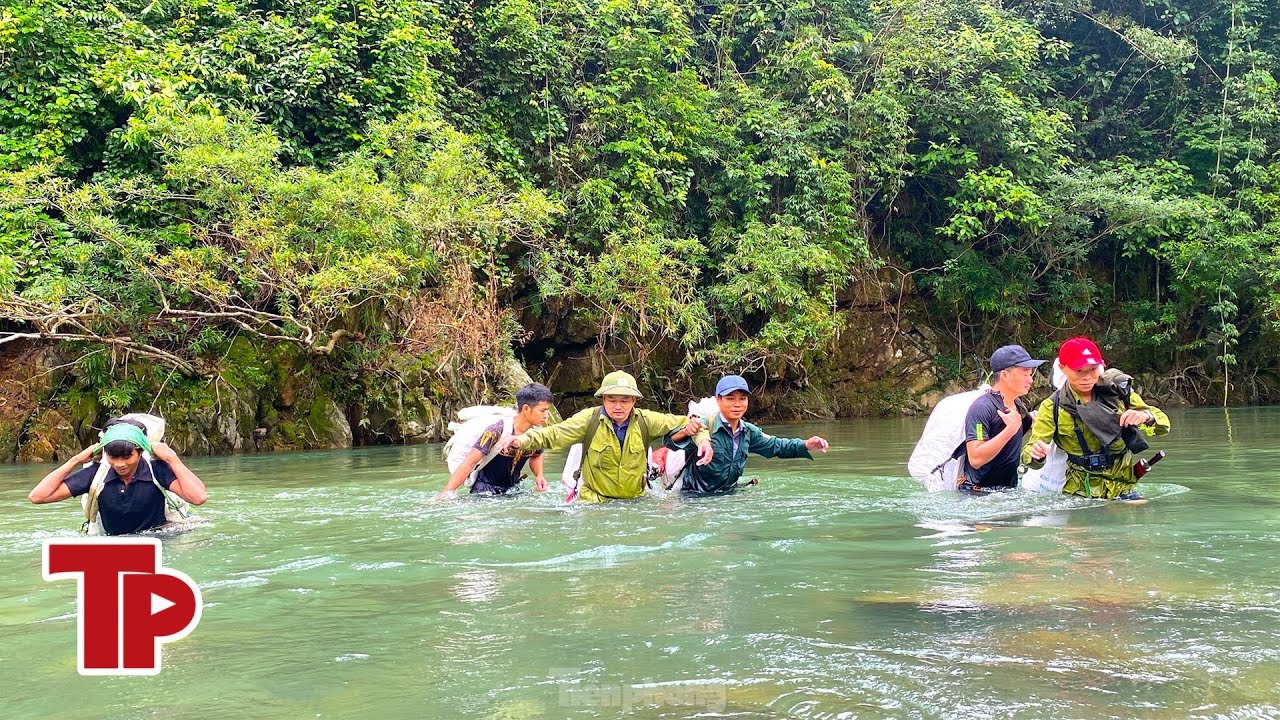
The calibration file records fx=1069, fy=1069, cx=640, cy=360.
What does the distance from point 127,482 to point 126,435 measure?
0.44 metres

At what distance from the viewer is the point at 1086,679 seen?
10.2ft

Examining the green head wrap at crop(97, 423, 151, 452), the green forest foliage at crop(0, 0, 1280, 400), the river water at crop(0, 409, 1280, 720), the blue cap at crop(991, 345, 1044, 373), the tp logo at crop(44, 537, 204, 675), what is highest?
the green forest foliage at crop(0, 0, 1280, 400)

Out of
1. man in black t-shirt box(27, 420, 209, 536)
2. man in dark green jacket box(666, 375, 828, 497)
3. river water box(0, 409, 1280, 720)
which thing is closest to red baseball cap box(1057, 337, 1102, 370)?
river water box(0, 409, 1280, 720)

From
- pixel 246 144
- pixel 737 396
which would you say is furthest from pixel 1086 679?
pixel 246 144

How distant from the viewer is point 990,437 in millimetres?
7426

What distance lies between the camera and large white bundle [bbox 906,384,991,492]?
25.6 ft

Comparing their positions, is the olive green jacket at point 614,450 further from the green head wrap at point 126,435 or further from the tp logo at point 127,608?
the tp logo at point 127,608

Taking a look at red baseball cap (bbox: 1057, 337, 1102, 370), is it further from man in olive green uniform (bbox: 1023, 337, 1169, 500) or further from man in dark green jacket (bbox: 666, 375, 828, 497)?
man in dark green jacket (bbox: 666, 375, 828, 497)

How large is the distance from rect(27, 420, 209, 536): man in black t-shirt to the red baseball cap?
5559 mm

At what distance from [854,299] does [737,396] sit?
17.2 metres

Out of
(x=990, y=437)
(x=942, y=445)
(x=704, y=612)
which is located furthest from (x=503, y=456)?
(x=704, y=612)

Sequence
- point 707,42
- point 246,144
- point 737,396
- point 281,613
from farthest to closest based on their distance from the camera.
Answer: point 707,42 → point 246,144 → point 737,396 → point 281,613

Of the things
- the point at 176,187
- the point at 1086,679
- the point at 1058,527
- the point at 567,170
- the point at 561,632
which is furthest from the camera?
the point at 567,170

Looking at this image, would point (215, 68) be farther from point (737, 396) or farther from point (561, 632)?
point (561, 632)
